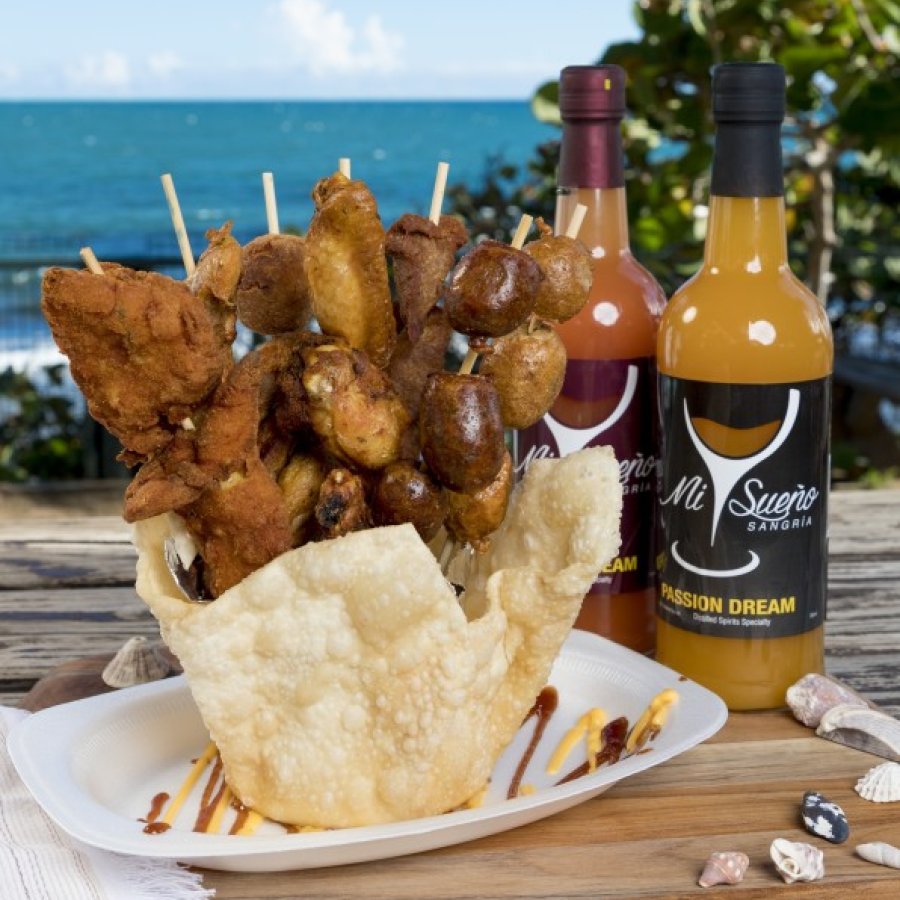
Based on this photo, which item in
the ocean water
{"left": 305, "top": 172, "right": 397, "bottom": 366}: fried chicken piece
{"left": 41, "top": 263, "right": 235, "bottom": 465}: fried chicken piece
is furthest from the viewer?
the ocean water

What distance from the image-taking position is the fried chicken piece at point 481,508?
3.37 feet

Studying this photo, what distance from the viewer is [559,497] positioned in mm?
1058

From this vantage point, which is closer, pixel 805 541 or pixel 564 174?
pixel 805 541

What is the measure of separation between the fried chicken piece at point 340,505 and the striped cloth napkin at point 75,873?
26 centimetres

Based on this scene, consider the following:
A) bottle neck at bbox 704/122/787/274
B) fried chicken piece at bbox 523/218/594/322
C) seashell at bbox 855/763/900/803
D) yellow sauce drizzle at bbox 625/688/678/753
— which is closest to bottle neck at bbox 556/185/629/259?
bottle neck at bbox 704/122/787/274

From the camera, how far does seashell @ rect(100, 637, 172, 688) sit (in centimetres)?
131

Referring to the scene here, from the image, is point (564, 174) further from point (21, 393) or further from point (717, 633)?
point (21, 393)

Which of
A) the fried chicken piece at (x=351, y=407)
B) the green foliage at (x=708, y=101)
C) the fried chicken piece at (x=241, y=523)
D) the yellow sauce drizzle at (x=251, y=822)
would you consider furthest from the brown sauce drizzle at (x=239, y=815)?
the green foliage at (x=708, y=101)

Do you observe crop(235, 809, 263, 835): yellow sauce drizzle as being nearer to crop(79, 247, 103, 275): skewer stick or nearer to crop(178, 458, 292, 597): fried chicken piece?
crop(178, 458, 292, 597): fried chicken piece

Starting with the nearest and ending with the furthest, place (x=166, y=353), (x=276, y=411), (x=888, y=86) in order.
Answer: (x=166, y=353) → (x=276, y=411) → (x=888, y=86)

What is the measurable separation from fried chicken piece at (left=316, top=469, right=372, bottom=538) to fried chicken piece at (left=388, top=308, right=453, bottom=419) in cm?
10

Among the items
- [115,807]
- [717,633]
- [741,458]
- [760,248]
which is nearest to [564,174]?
[760,248]

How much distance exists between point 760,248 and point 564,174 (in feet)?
0.73

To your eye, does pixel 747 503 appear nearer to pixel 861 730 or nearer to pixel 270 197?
pixel 861 730
